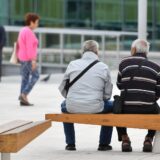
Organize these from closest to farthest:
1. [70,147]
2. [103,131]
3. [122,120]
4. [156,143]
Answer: [122,120], [156,143], [103,131], [70,147]

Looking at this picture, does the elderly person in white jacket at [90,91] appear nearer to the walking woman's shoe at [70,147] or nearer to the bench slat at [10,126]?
the walking woman's shoe at [70,147]

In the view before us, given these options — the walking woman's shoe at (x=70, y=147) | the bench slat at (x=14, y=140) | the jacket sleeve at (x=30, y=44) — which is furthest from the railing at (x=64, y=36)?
the bench slat at (x=14, y=140)

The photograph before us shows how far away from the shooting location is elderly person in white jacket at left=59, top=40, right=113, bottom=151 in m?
10.1

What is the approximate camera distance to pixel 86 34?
103 feet

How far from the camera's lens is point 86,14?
39406mm

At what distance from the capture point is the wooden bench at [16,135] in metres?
7.82

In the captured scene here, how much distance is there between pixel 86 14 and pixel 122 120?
98.0ft

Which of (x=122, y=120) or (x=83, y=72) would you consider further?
(x=83, y=72)

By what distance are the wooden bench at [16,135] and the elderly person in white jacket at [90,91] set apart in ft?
3.43

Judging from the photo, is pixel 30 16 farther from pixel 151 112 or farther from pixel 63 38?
pixel 63 38

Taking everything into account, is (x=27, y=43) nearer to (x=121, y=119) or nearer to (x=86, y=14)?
(x=121, y=119)

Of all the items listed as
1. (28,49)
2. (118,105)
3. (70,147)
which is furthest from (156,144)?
(28,49)

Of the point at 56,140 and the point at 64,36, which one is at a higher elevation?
the point at 64,36

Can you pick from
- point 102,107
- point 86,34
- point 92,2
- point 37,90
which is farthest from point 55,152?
point 92,2
